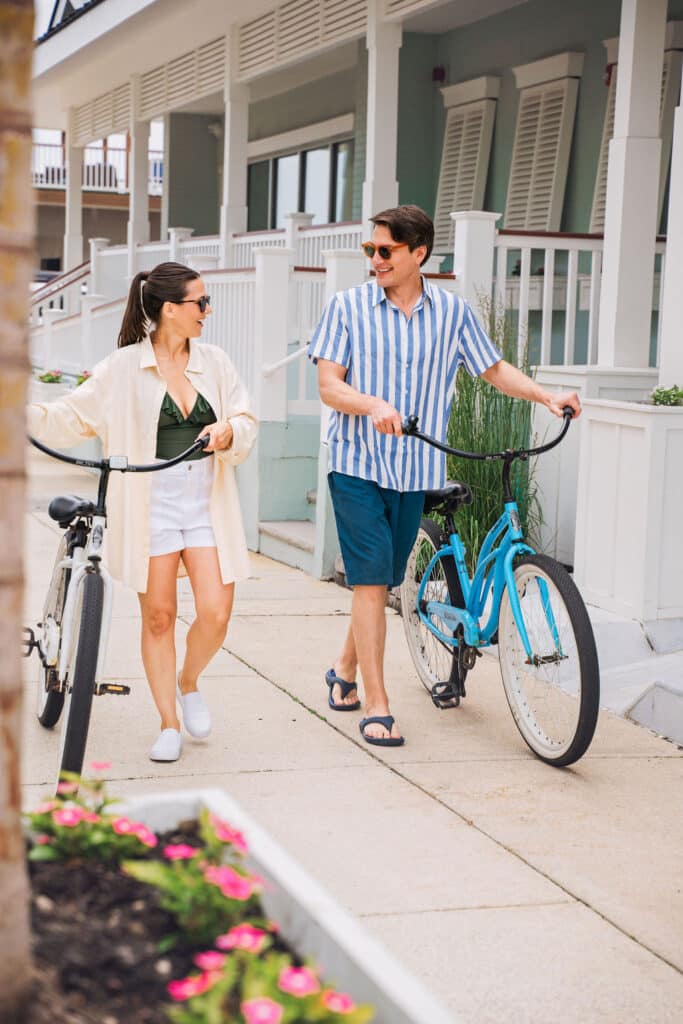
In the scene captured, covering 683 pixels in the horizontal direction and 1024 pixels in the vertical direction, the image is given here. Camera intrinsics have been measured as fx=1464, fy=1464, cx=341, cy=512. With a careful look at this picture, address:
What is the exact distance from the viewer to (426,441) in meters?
5.20

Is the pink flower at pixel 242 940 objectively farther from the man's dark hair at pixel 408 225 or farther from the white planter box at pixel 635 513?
the white planter box at pixel 635 513

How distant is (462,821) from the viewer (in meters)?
4.68

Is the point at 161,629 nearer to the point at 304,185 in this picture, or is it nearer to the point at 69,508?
the point at 69,508

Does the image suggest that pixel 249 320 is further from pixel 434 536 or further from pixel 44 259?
pixel 44 259

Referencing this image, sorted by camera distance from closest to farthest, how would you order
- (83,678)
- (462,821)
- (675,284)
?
(83,678) < (462,821) < (675,284)

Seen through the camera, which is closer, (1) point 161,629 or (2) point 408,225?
(1) point 161,629

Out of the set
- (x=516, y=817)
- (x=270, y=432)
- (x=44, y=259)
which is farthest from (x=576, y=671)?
(x=44, y=259)

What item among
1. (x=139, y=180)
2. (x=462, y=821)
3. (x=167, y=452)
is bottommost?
(x=462, y=821)

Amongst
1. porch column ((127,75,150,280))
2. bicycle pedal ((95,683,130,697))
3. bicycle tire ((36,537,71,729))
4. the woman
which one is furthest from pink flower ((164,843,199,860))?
porch column ((127,75,150,280))

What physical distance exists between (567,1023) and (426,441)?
2.35 meters

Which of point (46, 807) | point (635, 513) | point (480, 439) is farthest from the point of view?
point (480, 439)

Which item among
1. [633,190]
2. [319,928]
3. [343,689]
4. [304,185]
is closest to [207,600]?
[343,689]

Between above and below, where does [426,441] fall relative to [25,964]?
above

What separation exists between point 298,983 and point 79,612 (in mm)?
2688
